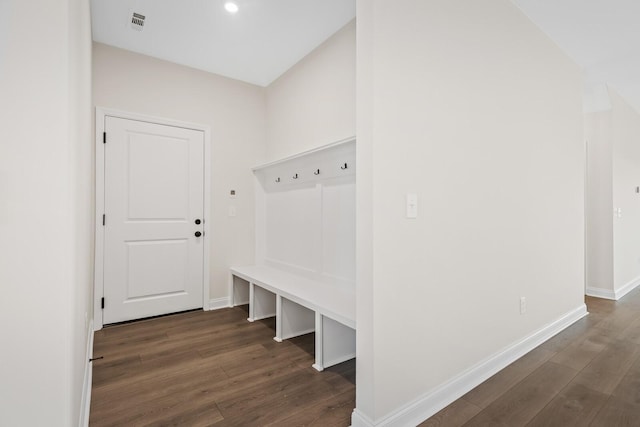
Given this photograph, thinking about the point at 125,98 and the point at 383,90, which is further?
the point at 125,98

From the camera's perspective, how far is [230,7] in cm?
248

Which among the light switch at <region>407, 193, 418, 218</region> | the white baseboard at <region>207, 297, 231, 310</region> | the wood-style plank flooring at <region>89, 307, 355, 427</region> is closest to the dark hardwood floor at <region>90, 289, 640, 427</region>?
the wood-style plank flooring at <region>89, 307, 355, 427</region>

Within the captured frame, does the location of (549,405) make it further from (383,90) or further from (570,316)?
(383,90)

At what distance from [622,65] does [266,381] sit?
4.46 meters

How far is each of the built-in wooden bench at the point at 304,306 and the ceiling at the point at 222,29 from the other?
7.33 feet

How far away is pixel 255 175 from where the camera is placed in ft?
12.7

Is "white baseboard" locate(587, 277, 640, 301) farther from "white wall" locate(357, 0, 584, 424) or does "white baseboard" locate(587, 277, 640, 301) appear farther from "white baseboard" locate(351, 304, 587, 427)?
"white baseboard" locate(351, 304, 587, 427)

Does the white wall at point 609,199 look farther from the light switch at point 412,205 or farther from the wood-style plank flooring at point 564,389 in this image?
the light switch at point 412,205

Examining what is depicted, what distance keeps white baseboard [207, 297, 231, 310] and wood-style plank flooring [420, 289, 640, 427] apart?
2554mm

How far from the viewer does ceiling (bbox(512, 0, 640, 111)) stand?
2.36 metres

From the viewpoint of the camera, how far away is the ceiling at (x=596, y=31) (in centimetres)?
236

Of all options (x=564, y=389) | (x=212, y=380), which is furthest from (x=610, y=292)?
(x=212, y=380)

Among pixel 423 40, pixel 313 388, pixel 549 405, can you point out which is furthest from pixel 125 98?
pixel 549 405

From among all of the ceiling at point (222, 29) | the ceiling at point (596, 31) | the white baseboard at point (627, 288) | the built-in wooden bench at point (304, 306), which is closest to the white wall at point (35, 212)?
the built-in wooden bench at point (304, 306)
